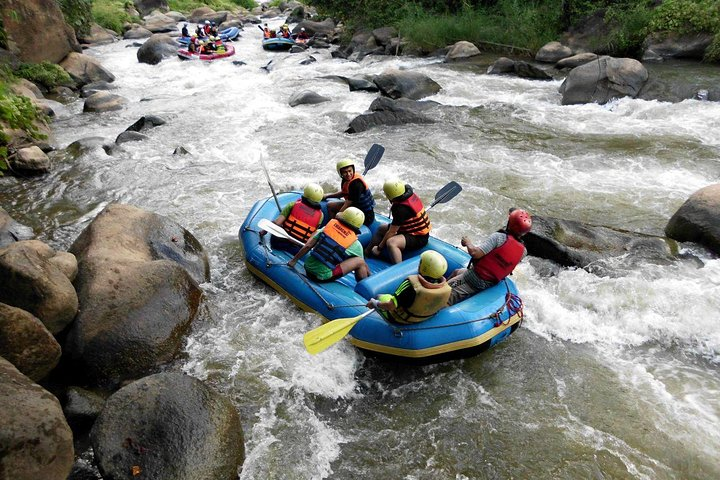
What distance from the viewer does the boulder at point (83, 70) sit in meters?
13.6

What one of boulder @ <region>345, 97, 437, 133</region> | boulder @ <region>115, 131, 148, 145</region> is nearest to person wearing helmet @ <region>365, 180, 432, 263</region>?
boulder @ <region>345, 97, 437, 133</region>

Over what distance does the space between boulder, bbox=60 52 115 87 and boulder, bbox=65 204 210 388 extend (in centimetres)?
1025

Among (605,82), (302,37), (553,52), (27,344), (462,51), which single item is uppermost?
(27,344)

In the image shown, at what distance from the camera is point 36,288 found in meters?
3.88

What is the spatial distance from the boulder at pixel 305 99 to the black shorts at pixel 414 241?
7.27 m

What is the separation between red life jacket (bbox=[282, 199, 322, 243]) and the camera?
542 cm

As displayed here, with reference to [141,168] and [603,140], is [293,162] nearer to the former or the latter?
[141,168]

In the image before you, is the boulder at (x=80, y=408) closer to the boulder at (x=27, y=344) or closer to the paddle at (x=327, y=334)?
the boulder at (x=27, y=344)

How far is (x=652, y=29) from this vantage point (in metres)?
12.4

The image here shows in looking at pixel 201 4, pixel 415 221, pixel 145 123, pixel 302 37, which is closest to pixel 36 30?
pixel 145 123

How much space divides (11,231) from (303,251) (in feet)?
11.2

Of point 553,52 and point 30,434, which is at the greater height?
point 30,434

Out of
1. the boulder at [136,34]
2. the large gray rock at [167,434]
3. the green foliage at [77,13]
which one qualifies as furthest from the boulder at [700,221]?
the boulder at [136,34]

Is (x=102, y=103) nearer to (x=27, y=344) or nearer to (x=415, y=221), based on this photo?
(x=415, y=221)
